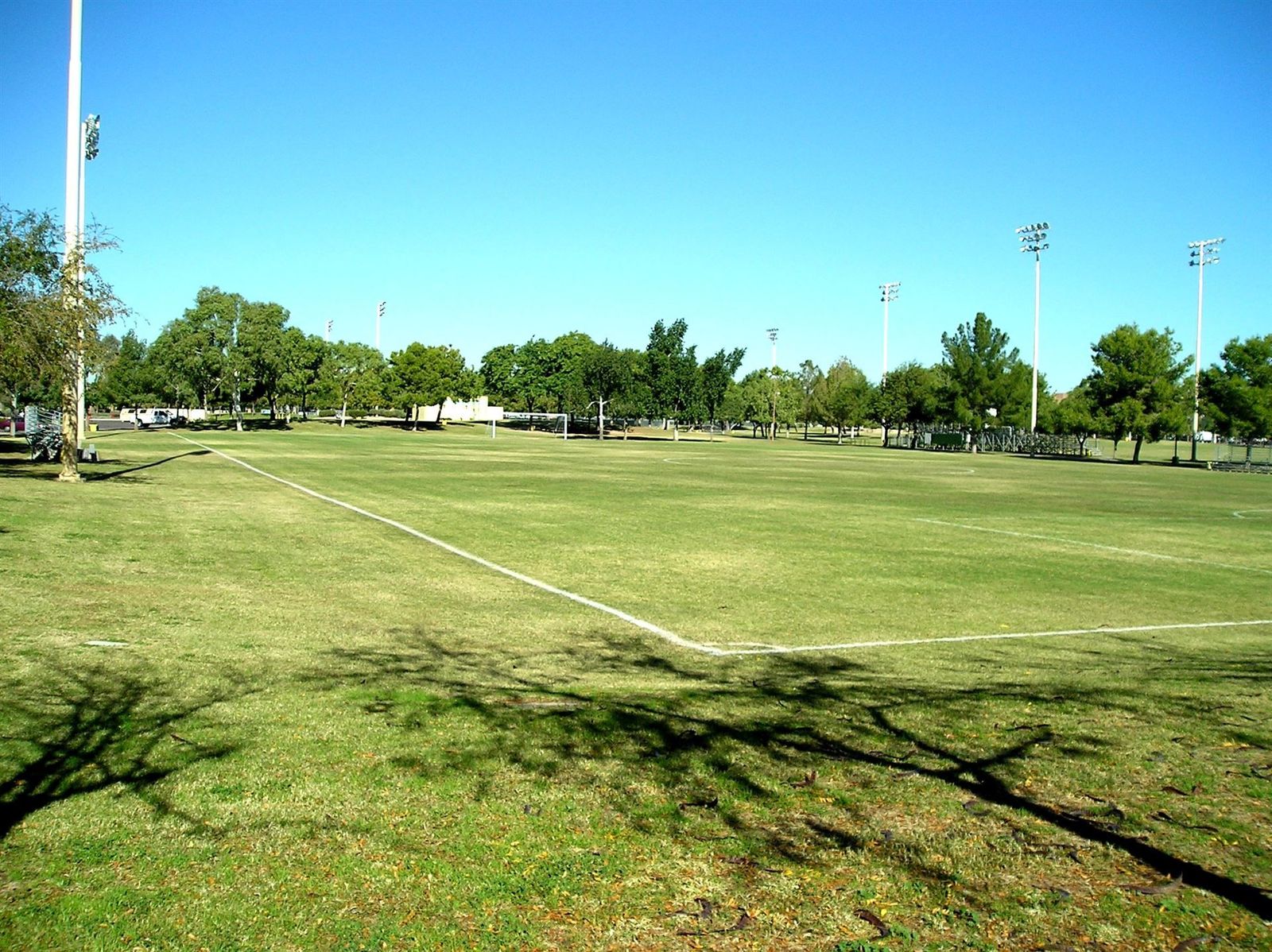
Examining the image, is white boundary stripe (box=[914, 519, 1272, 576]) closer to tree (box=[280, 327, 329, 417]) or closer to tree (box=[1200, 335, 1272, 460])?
tree (box=[1200, 335, 1272, 460])

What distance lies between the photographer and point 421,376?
112 m

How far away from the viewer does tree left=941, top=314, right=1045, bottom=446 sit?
9788 cm

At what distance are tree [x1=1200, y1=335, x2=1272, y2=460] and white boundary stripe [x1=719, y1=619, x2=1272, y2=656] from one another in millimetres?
64811

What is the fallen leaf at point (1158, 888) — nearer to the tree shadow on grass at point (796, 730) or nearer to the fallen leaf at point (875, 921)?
the tree shadow on grass at point (796, 730)

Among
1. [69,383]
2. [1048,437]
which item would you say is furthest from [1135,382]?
[69,383]

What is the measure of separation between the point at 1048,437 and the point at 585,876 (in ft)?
324

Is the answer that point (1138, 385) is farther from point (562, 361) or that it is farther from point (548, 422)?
point (562, 361)

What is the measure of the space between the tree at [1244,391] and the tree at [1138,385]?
330 centimetres

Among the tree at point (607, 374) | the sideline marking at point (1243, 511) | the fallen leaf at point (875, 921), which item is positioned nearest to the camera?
the fallen leaf at point (875, 921)

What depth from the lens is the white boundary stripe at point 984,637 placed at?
988 centimetres

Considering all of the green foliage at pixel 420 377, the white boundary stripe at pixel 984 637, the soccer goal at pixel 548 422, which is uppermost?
the green foliage at pixel 420 377

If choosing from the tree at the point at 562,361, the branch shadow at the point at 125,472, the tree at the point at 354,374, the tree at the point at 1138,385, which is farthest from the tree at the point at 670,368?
the branch shadow at the point at 125,472

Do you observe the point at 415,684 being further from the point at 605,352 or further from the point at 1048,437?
the point at 605,352

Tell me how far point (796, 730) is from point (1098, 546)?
16105 millimetres
